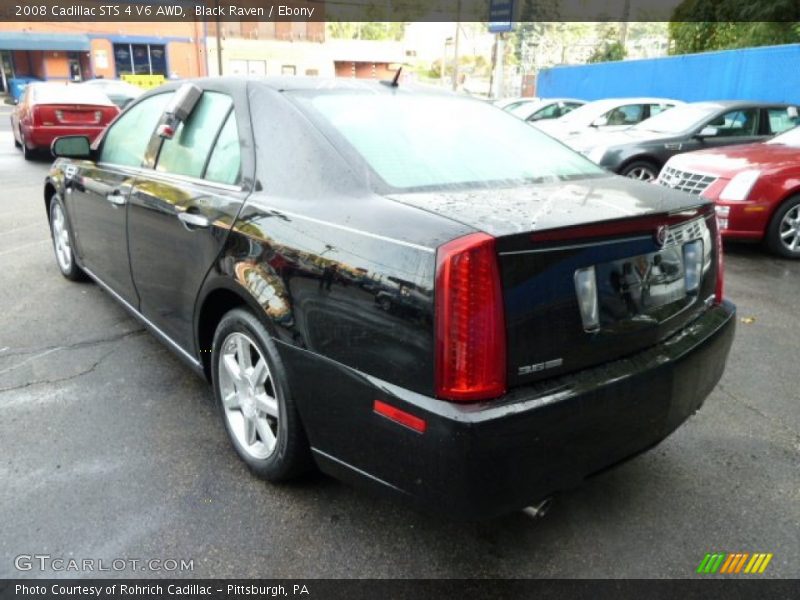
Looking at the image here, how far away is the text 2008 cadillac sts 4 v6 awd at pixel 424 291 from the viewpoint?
1.79m

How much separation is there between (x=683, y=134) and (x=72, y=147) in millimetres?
7764

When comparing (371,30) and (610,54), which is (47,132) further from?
(371,30)

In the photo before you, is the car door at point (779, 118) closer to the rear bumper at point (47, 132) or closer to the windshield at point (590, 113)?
the windshield at point (590, 113)

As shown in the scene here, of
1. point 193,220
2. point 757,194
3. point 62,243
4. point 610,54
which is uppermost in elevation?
point 610,54

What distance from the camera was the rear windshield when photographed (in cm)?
1195

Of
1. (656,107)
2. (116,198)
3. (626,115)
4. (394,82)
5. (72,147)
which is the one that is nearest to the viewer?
(394,82)

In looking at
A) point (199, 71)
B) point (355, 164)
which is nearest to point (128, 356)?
point (355, 164)

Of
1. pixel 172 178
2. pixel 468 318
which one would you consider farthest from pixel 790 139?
pixel 468 318

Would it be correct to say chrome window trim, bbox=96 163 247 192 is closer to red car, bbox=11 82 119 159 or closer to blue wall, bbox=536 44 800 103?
red car, bbox=11 82 119 159

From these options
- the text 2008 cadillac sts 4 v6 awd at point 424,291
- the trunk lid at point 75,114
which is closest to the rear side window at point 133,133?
the text 2008 cadillac sts 4 v6 awd at point 424,291

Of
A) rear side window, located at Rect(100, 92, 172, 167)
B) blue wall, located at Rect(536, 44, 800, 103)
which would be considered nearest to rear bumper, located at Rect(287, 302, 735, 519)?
rear side window, located at Rect(100, 92, 172, 167)

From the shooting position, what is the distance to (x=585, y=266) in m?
1.92

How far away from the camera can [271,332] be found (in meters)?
2.30

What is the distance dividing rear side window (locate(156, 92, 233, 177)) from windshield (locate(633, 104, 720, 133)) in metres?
7.70
